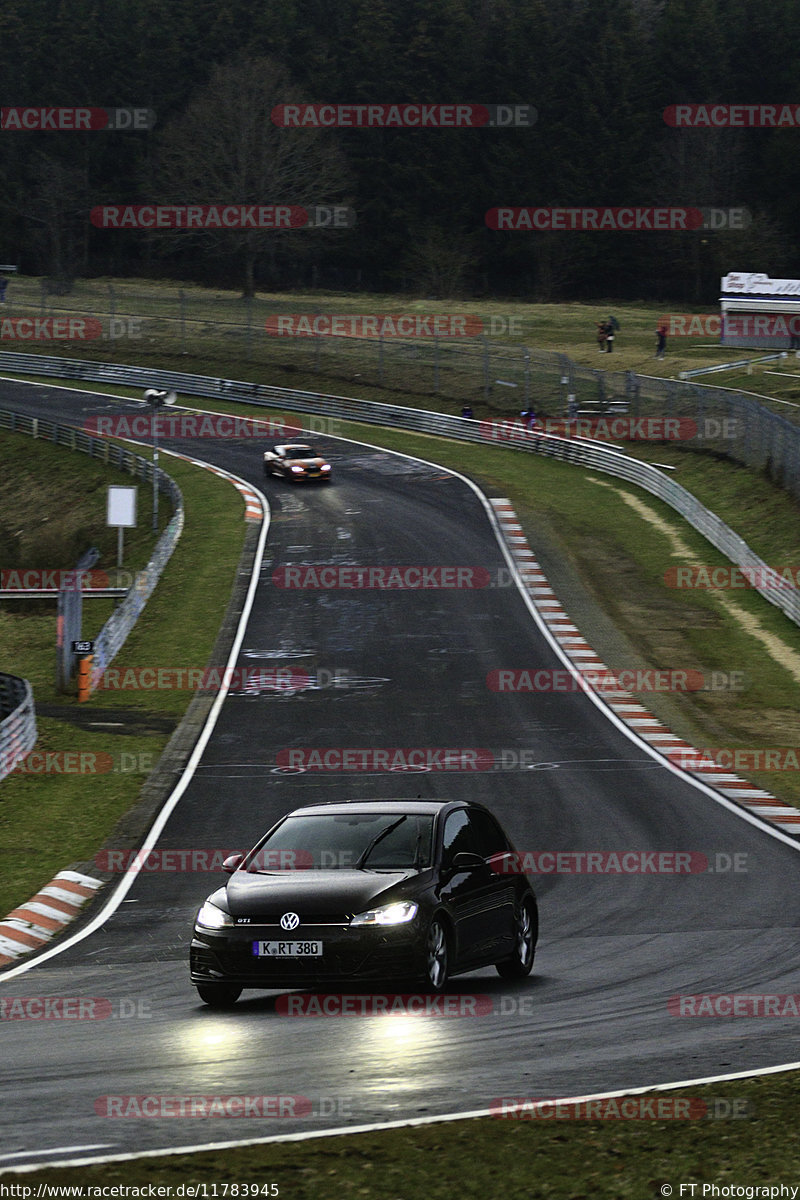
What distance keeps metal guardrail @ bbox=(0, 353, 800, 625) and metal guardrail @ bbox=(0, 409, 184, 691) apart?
31.2ft

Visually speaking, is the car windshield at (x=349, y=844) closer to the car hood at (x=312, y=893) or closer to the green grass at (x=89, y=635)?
the car hood at (x=312, y=893)

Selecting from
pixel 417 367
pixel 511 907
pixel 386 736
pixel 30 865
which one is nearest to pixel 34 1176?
pixel 511 907

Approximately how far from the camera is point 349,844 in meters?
12.2

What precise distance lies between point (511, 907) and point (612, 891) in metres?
4.17

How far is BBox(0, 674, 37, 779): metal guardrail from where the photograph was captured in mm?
23742

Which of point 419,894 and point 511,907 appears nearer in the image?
point 419,894

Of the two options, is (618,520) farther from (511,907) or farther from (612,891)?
(511,907)

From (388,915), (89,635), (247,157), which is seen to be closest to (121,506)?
(89,635)

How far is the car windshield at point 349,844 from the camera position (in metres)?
12.0

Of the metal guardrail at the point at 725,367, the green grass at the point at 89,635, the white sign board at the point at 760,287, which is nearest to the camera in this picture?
the green grass at the point at 89,635

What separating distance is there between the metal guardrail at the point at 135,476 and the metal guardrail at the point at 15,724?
3.94 meters

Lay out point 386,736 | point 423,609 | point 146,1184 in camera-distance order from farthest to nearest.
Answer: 1. point 423,609
2. point 386,736
3. point 146,1184

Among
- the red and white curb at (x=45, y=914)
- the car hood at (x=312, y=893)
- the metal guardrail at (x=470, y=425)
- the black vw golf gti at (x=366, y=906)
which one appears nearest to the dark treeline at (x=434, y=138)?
the metal guardrail at (x=470, y=425)

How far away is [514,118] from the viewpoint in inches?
4621
